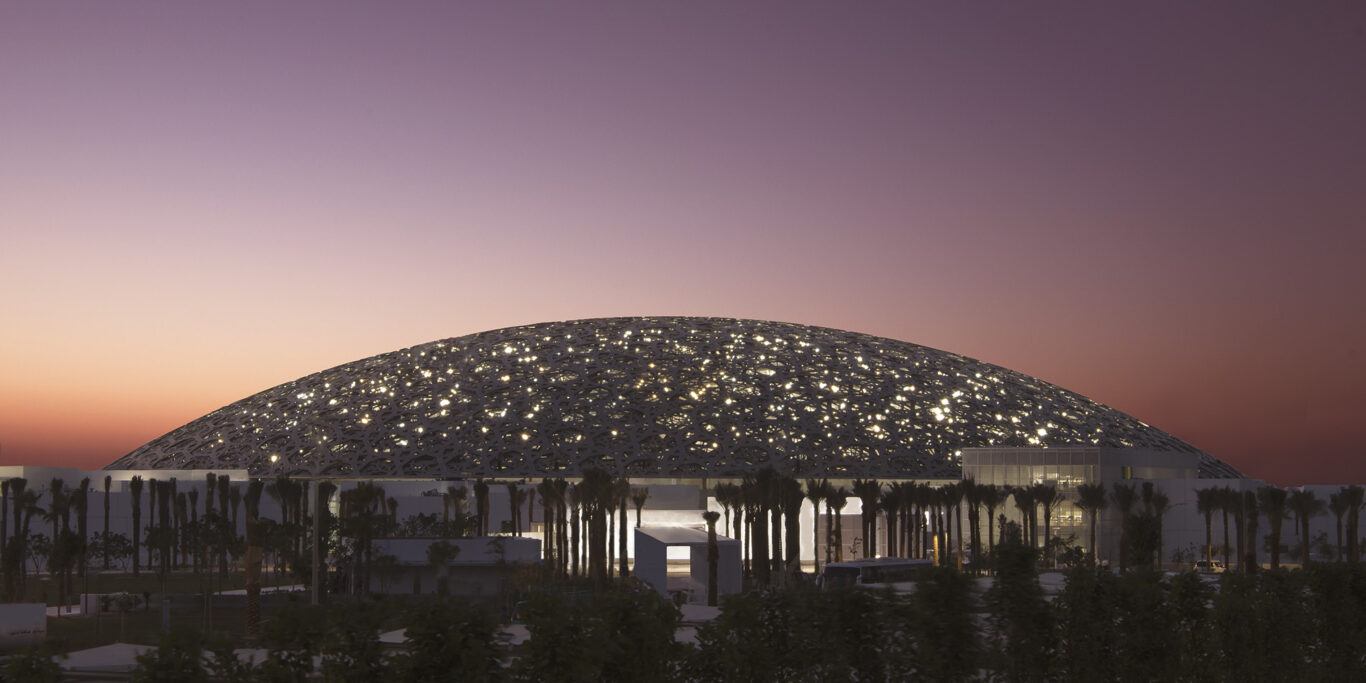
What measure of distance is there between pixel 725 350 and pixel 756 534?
145 feet

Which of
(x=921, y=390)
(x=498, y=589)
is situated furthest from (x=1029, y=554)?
(x=921, y=390)

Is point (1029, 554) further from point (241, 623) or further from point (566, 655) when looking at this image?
point (241, 623)

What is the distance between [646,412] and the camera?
292 feet

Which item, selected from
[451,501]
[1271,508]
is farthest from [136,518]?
[1271,508]

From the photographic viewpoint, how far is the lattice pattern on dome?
84875 millimetres

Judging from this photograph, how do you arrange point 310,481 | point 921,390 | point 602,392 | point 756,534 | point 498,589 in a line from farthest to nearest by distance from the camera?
point 921,390 < point 602,392 < point 310,481 < point 756,534 < point 498,589

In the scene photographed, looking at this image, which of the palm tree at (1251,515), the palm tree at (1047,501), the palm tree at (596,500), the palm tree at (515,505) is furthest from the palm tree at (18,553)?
the palm tree at (1251,515)

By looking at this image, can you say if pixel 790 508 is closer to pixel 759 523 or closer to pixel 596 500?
pixel 759 523

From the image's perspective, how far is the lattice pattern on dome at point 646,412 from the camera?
278ft

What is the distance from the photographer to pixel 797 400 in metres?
92.8

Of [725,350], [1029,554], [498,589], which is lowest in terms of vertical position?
[498,589]

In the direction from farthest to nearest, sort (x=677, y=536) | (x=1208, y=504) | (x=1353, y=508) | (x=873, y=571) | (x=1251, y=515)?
(x=1208, y=504)
(x=1353, y=508)
(x=1251, y=515)
(x=677, y=536)
(x=873, y=571)

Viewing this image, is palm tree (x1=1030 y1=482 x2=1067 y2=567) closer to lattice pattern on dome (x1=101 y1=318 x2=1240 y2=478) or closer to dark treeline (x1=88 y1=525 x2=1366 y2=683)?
lattice pattern on dome (x1=101 y1=318 x2=1240 y2=478)

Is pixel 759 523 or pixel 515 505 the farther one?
pixel 515 505
